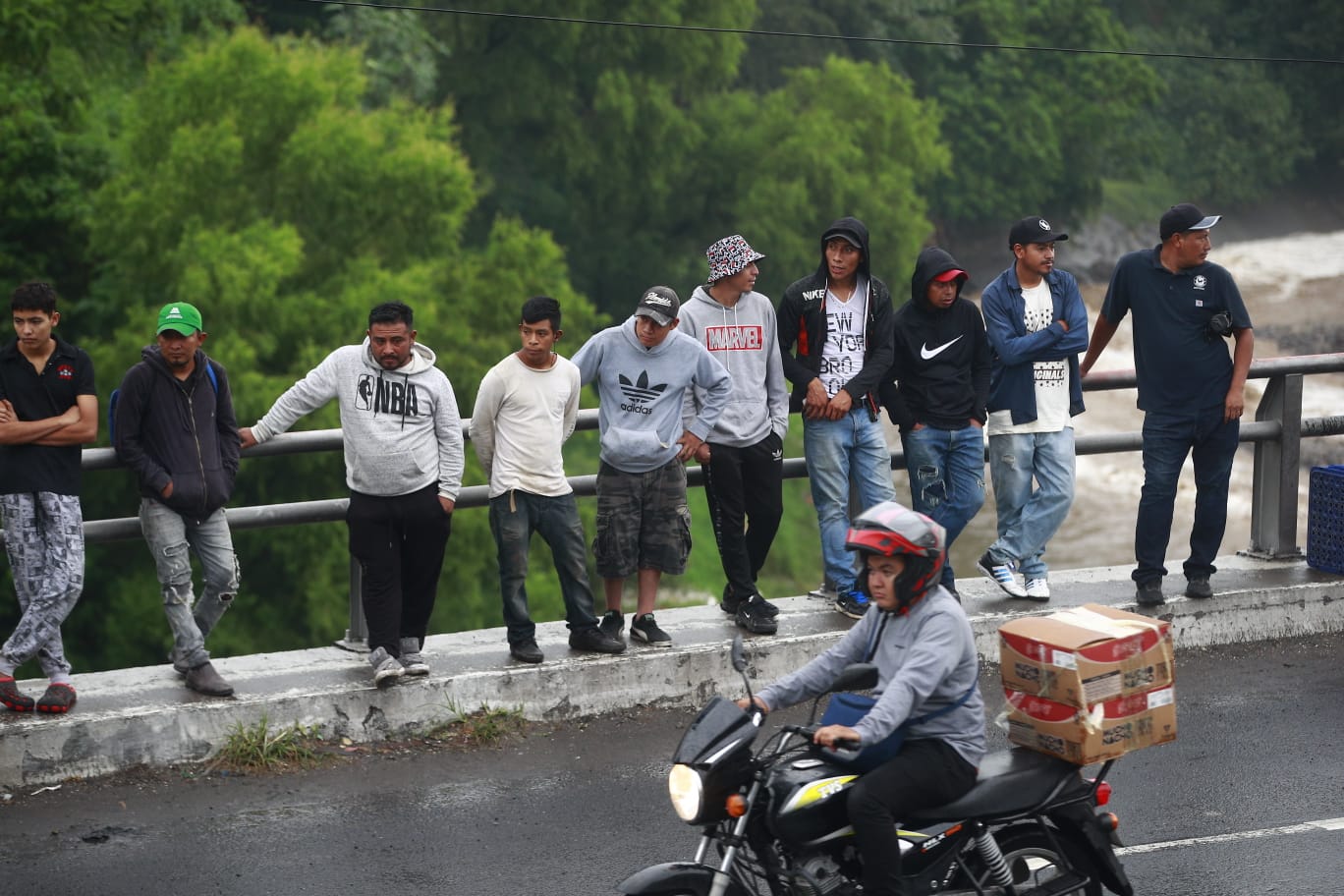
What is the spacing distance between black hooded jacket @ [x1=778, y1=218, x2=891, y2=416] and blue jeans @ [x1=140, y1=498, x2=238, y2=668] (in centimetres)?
300

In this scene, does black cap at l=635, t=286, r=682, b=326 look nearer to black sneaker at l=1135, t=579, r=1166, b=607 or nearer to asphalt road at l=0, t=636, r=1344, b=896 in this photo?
asphalt road at l=0, t=636, r=1344, b=896

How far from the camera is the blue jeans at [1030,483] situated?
30.2 feet

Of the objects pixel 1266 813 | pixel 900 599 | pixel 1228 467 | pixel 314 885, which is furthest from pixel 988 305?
pixel 314 885

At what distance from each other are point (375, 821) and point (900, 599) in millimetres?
2679

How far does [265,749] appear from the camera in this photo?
7520 millimetres

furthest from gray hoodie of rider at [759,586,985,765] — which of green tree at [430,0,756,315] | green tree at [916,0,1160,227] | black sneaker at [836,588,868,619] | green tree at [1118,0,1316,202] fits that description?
green tree at [1118,0,1316,202]

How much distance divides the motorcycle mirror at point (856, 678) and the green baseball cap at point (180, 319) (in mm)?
3578

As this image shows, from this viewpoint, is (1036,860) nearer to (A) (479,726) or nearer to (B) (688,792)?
(B) (688,792)

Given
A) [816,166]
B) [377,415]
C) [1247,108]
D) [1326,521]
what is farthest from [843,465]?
[1247,108]

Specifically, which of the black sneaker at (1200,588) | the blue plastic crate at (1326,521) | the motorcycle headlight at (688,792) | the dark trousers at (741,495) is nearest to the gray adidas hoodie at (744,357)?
the dark trousers at (741,495)

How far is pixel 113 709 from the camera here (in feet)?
24.3

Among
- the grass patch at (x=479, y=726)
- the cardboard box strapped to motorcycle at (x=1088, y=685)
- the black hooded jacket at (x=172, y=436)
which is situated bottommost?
the grass patch at (x=479, y=726)

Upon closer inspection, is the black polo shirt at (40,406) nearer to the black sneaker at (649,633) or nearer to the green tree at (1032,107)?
the black sneaker at (649,633)

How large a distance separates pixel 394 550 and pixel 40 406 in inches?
66.8
